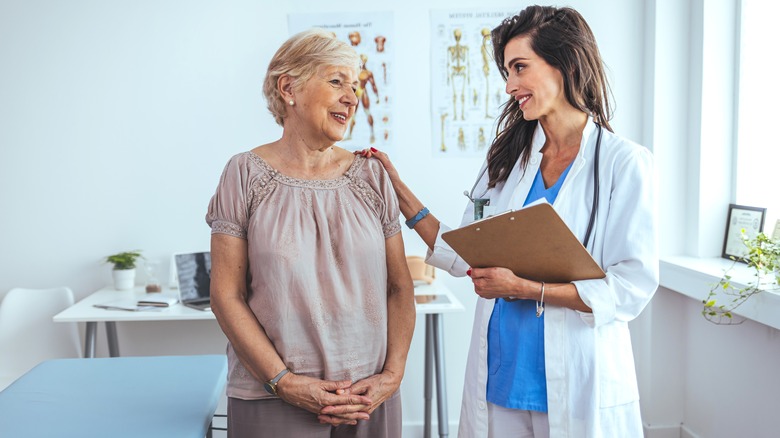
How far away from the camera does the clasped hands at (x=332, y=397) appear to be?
4.55 ft

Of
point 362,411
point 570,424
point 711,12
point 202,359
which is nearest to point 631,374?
point 570,424

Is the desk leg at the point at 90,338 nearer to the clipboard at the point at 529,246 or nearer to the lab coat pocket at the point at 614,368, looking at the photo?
the clipboard at the point at 529,246

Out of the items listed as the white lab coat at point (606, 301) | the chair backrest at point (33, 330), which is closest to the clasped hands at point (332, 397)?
the white lab coat at point (606, 301)

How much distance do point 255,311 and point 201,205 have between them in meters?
1.91

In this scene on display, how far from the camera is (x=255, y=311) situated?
1.44 metres

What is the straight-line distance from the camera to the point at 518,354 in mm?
1493

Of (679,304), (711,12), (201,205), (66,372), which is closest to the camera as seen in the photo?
(66,372)

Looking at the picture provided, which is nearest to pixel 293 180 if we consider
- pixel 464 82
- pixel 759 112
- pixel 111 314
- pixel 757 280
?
pixel 111 314

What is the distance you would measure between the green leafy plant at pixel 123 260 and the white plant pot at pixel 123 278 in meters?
0.02

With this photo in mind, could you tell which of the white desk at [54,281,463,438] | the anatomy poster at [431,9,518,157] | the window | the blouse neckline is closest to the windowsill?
the window

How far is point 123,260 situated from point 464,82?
1.82 meters

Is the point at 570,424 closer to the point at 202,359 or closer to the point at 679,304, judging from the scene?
the point at 202,359

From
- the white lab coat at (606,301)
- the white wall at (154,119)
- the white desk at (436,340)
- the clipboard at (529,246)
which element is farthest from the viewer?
the white wall at (154,119)

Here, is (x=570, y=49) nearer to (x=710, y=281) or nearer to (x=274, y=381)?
(x=274, y=381)
